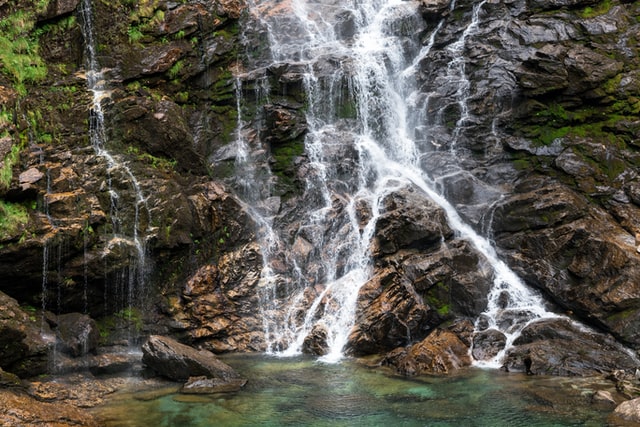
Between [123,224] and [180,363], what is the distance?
214 inches

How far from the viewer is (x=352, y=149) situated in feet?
70.8

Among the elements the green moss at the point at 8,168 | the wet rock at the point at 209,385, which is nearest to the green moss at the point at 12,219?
the green moss at the point at 8,168

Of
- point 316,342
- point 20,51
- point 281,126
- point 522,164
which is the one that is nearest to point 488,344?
point 316,342

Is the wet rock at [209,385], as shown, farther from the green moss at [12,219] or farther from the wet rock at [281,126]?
the wet rock at [281,126]

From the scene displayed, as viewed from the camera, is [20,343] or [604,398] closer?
[604,398]

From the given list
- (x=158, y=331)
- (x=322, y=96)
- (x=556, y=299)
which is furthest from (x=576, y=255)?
(x=158, y=331)

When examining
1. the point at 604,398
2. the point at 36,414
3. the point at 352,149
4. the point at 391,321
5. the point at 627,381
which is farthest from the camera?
the point at 352,149

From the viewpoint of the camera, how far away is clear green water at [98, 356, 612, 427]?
36.6ft

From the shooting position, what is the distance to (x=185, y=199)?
A: 61.2 feet

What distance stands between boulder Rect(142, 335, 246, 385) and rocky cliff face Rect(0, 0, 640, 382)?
288 cm

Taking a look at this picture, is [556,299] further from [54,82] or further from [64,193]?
[54,82]

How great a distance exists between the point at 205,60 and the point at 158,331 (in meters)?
11.4

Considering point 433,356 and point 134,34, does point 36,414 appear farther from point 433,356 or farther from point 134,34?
point 134,34

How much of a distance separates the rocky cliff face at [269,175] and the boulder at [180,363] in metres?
2.88
